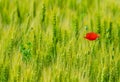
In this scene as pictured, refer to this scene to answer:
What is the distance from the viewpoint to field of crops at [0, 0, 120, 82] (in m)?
1.97

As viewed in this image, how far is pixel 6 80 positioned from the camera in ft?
6.40

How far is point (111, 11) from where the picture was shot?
2.94 meters

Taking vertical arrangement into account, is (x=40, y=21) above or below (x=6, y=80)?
above

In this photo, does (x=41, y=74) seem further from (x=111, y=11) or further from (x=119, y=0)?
(x=119, y=0)

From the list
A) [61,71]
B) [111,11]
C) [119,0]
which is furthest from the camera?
[119,0]

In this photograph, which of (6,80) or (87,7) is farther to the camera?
(87,7)

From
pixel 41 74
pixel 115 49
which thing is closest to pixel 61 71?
pixel 41 74

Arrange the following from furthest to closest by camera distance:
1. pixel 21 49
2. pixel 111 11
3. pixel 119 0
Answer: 1. pixel 119 0
2. pixel 111 11
3. pixel 21 49

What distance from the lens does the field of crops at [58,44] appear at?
197cm

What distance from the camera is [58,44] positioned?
2254mm

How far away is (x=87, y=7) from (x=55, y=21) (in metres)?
0.59

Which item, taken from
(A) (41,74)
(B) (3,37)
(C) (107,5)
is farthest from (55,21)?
(C) (107,5)

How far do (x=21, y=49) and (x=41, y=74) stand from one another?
0.88 ft

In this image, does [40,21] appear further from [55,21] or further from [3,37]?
[3,37]
